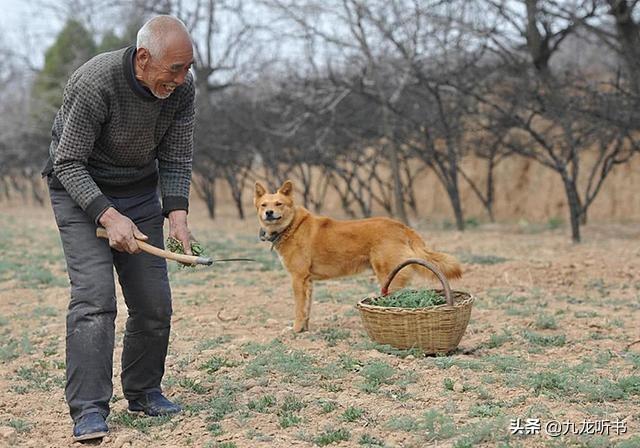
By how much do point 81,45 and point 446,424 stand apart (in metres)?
30.0

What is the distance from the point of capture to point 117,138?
4043mm

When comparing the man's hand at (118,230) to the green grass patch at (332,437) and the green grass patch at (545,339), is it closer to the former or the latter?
the green grass patch at (332,437)

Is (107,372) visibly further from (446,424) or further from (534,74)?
(534,74)

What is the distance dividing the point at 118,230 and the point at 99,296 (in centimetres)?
35

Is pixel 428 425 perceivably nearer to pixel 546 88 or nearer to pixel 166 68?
pixel 166 68

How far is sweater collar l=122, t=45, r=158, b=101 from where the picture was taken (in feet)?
12.9

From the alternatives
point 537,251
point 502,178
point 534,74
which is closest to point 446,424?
Answer: point 537,251

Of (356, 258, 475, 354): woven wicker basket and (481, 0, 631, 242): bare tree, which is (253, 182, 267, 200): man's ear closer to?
(356, 258, 475, 354): woven wicker basket

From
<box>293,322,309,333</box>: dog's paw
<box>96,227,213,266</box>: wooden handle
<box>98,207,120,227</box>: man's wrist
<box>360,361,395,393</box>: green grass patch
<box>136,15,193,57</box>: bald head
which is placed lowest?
<box>360,361,395,393</box>: green grass patch

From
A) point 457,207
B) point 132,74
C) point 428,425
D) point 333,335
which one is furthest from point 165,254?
point 457,207

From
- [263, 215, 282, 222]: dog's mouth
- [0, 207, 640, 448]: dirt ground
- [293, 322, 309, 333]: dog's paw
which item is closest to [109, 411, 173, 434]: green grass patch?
[0, 207, 640, 448]: dirt ground

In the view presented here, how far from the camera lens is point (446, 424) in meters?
3.95

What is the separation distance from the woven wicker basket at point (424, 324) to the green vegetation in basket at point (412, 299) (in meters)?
0.13

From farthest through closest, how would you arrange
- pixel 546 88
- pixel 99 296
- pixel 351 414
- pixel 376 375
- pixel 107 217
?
pixel 546 88 → pixel 376 375 → pixel 351 414 → pixel 99 296 → pixel 107 217
